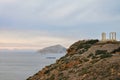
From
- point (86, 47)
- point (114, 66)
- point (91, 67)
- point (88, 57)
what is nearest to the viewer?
point (114, 66)

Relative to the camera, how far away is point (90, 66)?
3566cm

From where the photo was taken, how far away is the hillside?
3238cm

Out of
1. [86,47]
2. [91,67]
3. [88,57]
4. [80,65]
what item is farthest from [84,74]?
[86,47]

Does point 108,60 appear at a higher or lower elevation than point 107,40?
lower

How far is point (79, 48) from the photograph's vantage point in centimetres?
5028

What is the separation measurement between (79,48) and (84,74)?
16374mm

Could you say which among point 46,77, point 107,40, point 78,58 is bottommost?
point 46,77

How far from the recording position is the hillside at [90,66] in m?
32.4

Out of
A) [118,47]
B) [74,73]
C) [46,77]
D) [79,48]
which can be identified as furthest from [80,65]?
[79,48]

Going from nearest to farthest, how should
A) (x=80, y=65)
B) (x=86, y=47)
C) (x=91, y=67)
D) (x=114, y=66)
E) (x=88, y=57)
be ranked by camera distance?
(x=114, y=66) < (x=91, y=67) < (x=80, y=65) < (x=88, y=57) < (x=86, y=47)

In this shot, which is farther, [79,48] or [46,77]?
[79,48]

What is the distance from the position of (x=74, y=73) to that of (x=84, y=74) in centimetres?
211

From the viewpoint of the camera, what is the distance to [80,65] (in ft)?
125

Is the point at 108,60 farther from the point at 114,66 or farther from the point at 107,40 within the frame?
the point at 107,40
